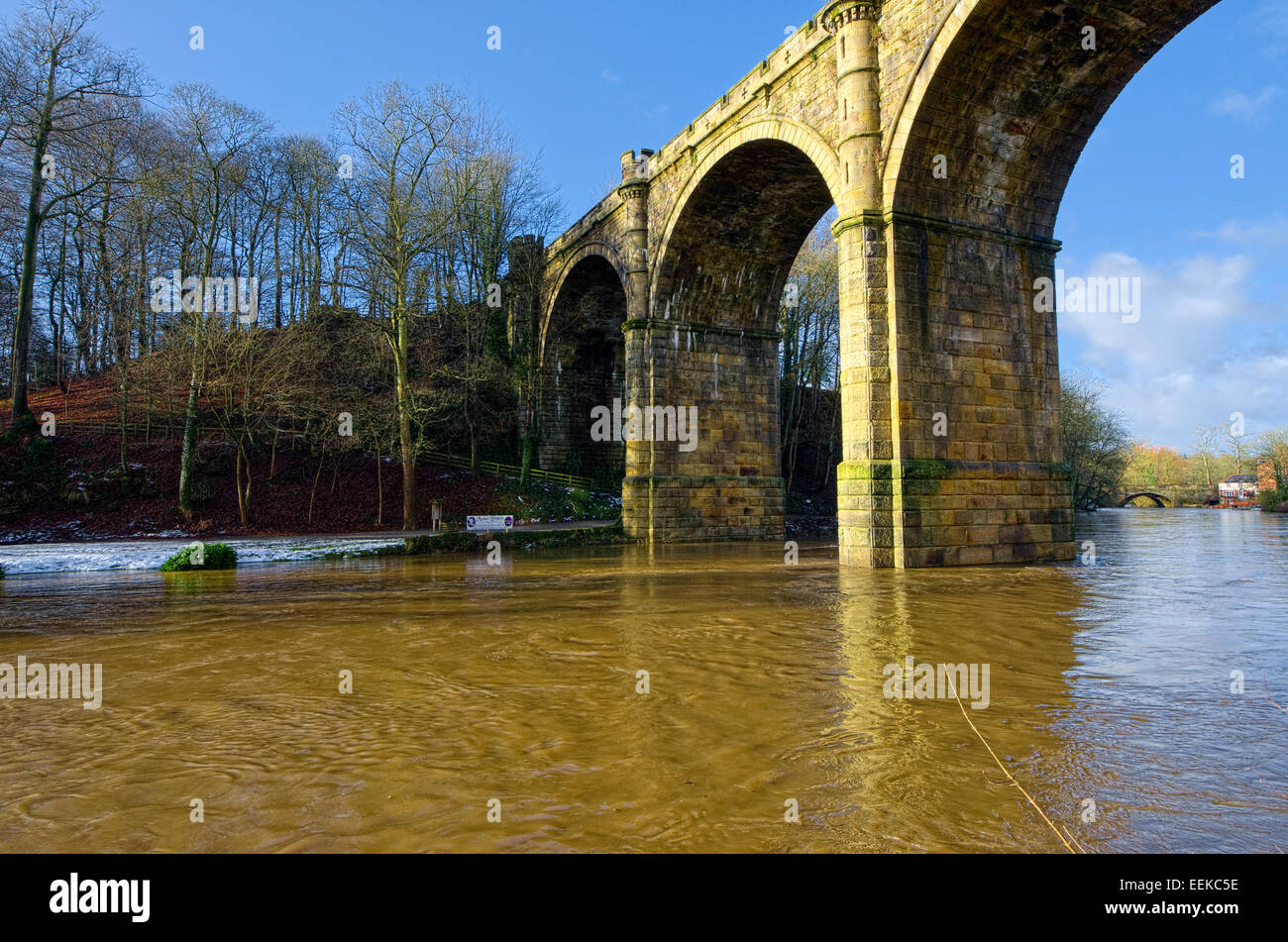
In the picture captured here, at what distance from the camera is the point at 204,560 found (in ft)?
42.5

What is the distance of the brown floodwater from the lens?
2.50 meters

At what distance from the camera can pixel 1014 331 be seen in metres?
13.0

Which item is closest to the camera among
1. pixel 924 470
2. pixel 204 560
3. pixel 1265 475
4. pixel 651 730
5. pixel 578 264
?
pixel 651 730

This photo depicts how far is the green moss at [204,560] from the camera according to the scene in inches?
502

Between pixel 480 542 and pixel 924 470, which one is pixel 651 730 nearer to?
pixel 924 470

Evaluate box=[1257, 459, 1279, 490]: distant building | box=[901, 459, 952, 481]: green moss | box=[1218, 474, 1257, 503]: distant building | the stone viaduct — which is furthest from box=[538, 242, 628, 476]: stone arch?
box=[1218, 474, 1257, 503]: distant building

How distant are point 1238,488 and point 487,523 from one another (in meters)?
75.2

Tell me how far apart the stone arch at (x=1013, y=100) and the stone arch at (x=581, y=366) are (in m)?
15.1

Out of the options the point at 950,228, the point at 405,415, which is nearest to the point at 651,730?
the point at 950,228

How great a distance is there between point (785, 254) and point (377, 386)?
15916mm

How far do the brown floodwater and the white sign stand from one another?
861 cm

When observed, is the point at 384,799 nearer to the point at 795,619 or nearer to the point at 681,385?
the point at 795,619

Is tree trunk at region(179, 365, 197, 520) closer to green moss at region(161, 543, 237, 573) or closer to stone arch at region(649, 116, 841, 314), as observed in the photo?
green moss at region(161, 543, 237, 573)

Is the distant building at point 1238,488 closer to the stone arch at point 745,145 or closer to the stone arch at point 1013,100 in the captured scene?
the stone arch at point 745,145
